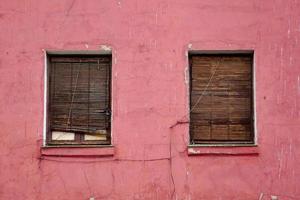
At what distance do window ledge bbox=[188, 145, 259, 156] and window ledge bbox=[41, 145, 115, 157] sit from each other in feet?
3.45

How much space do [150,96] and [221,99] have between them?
0.96 m

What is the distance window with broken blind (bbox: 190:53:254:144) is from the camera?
8281 mm

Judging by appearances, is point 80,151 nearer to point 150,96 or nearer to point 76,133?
point 76,133

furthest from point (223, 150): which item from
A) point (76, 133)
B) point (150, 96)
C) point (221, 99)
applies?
point (76, 133)

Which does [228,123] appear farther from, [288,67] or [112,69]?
[112,69]

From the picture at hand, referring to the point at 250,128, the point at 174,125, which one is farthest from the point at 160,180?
the point at 250,128

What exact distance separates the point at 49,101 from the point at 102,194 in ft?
4.70

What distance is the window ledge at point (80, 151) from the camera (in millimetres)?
8062

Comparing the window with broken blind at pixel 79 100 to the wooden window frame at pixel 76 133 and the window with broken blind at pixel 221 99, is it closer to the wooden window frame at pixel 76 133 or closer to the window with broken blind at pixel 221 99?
the wooden window frame at pixel 76 133

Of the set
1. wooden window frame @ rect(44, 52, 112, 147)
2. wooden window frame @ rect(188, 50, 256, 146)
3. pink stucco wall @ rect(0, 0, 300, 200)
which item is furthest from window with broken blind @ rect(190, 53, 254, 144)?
wooden window frame @ rect(44, 52, 112, 147)

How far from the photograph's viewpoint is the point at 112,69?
8266 mm

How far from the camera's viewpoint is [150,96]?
8.20 meters

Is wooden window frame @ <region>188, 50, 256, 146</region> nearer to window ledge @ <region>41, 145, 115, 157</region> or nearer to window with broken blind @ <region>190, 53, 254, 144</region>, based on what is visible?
window with broken blind @ <region>190, 53, 254, 144</region>

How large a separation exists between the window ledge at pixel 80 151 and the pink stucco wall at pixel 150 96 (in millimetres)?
53
